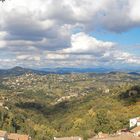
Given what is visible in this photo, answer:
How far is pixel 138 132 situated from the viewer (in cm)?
8050

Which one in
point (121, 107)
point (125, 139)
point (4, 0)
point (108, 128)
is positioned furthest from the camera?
point (121, 107)

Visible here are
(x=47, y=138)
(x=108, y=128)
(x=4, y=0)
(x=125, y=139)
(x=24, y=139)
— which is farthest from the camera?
(x=47, y=138)

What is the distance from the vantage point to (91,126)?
373 feet

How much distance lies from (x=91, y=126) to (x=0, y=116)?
46.5 meters

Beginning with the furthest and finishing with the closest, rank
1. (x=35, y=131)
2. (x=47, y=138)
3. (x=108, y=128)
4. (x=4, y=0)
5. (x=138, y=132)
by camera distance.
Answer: (x=35, y=131), (x=47, y=138), (x=108, y=128), (x=138, y=132), (x=4, y=0)

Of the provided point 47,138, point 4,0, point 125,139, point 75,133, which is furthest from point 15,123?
point 4,0

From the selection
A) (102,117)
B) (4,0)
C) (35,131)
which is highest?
(4,0)

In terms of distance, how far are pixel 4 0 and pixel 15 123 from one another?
450 ft

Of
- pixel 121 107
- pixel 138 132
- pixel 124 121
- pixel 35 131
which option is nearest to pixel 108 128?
pixel 124 121

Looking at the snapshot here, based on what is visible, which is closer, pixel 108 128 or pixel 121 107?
pixel 108 128

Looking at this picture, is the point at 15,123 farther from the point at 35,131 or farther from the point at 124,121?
the point at 124,121

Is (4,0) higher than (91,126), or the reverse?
(4,0)

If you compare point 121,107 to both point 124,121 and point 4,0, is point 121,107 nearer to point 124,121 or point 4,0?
point 124,121

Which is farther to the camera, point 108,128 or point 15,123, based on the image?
point 15,123
